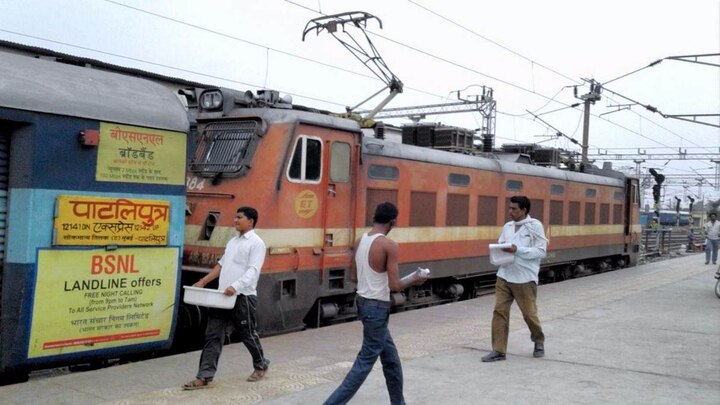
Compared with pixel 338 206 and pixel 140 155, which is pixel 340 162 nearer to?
pixel 338 206

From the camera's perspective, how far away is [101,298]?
20.4ft

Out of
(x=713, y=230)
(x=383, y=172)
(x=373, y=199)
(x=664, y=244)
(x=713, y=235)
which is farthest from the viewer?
(x=664, y=244)

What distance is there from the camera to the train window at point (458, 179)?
40.1 ft

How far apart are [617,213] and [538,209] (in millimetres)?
6237

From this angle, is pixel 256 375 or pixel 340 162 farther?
pixel 340 162

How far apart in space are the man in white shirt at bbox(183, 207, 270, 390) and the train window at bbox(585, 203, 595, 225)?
552 inches

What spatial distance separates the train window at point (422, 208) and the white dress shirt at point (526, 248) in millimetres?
3746

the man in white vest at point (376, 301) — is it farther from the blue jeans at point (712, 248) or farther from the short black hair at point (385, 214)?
the blue jeans at point (712, 248)

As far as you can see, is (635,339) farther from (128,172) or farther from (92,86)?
(92,86)

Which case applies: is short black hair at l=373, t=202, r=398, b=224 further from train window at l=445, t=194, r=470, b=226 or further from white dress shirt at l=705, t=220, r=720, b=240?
white dress shirt at l=705, t=220, r=720, b=240

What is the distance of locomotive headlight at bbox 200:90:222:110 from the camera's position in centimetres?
913

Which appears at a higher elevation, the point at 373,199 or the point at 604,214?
the point at 604,214

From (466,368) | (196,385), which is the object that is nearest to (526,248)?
(466,368)

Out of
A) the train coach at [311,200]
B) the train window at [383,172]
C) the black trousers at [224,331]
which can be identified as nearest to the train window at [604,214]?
the train coach at [311,200]
